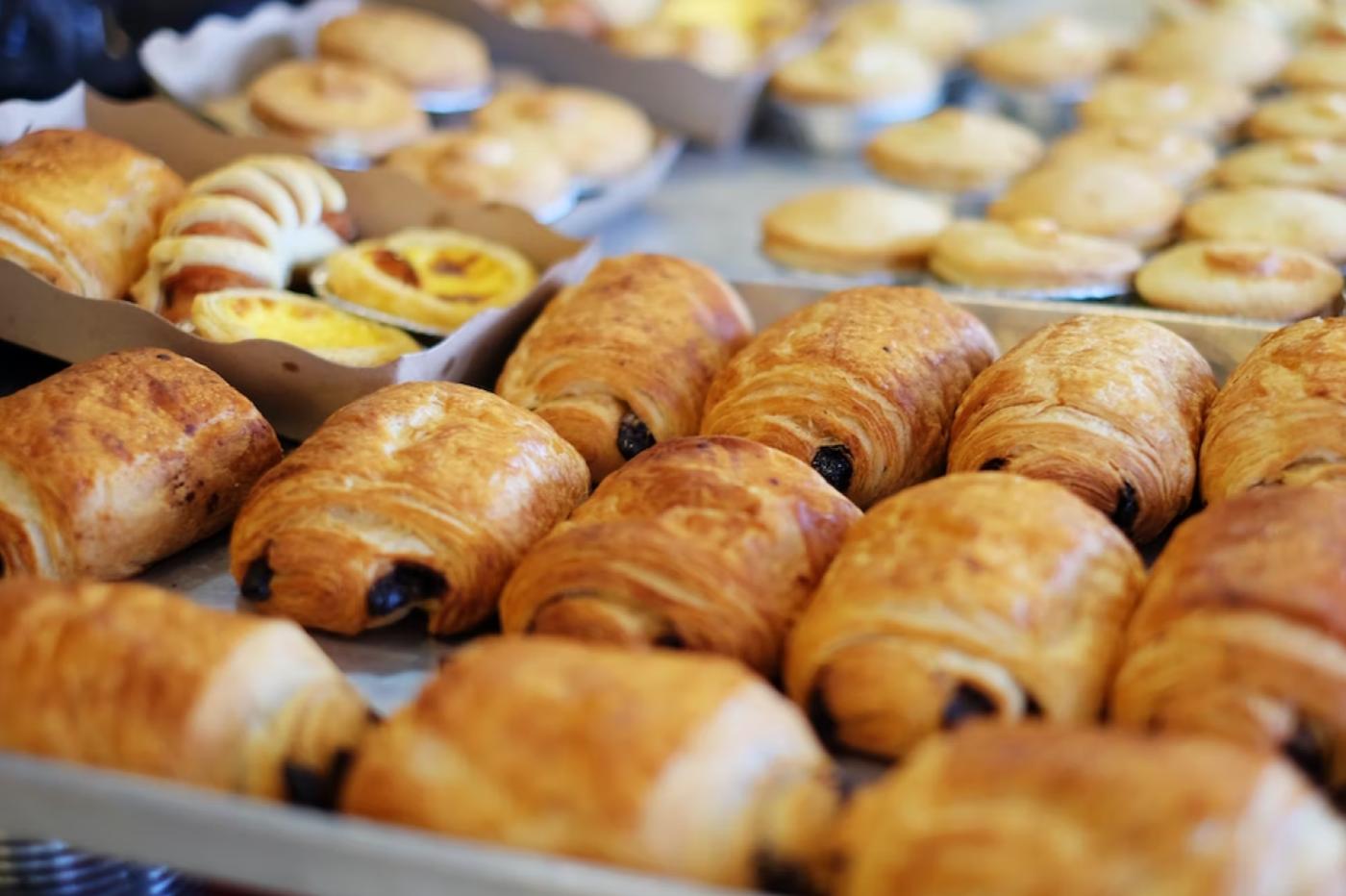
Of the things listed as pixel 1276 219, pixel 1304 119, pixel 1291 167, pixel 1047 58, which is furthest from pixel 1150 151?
pixel 1047 58

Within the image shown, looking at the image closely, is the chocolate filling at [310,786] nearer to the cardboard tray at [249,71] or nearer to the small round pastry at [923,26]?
the cardboard tray at [249,71]

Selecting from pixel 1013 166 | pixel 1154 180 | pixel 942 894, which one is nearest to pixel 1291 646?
pixel 942 894

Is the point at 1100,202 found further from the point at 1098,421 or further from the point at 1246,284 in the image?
the point at 1098,421

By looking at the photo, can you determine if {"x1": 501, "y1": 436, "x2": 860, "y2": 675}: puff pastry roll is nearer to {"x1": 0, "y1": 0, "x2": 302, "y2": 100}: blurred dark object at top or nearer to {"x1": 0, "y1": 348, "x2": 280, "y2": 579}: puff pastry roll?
{"x1": 0, "y1": 348, "x2": 280, "y2": 579}: puff pastry roll

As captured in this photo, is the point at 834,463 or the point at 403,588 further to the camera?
the point at 834,463

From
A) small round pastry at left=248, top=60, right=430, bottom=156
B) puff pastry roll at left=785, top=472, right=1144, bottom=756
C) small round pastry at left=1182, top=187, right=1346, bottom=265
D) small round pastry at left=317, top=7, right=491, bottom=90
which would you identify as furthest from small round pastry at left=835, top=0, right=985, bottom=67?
puff pastry roll at left=785, top=472, right=1144, bottom=756
